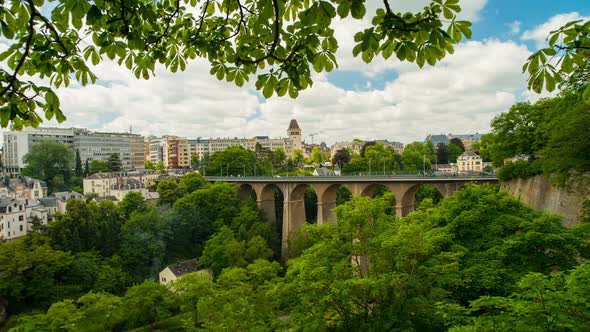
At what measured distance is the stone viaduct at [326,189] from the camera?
31.2 metres

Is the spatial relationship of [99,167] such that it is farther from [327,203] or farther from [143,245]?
[327,203]

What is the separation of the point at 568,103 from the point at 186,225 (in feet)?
101

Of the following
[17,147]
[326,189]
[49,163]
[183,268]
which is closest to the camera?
[183,268]

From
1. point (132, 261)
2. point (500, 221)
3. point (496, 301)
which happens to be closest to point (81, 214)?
point (132, 261)

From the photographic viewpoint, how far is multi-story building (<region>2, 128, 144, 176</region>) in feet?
260

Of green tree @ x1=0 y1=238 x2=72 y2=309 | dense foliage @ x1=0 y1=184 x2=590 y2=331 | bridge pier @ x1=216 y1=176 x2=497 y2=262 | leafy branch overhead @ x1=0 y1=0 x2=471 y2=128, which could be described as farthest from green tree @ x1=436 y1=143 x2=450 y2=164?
leafy branch overhead @ x1=0 y1=0 x2=471 y2=128

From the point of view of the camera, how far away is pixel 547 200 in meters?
18.9

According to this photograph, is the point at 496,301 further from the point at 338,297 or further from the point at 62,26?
the point at 62,26

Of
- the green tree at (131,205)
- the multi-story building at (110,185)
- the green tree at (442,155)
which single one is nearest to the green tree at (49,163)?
the multi-story building at (110,185)

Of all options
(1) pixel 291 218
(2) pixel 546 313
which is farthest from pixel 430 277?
(1) pixel 291 218

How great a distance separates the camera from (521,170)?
2181 centimetres

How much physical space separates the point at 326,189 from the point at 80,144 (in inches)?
2917

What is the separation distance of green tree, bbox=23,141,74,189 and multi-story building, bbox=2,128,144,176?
10286 millimetres

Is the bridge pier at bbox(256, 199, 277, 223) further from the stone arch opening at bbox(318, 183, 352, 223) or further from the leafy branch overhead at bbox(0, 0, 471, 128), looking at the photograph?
the leafy branch overhead at bbox(0, 0, 471, 128)
